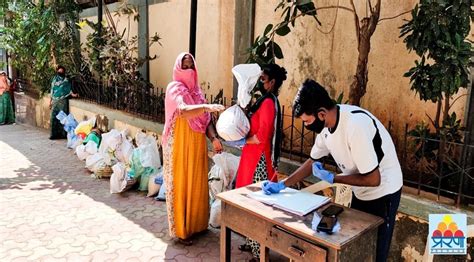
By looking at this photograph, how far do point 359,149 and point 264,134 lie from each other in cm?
120

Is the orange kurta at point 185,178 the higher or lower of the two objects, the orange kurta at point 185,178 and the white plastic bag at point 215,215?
the higher

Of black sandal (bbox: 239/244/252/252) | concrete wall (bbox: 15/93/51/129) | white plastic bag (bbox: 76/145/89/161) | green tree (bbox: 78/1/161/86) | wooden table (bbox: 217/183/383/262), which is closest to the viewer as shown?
wooden table (bbox: 217/183/383/262)

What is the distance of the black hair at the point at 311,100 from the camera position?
2.03m

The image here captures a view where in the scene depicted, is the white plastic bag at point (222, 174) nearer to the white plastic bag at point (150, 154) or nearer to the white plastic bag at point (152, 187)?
the white plastic bag at point (152, 187)

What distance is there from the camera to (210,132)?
3648mm

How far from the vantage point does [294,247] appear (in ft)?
6.53

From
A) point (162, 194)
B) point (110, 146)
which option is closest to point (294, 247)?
point (162, 194)

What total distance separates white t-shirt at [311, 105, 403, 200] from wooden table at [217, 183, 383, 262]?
8.4 inches

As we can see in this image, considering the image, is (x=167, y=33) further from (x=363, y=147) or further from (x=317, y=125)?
(x=363, y=147)

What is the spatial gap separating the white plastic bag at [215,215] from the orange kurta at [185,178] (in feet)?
0.66

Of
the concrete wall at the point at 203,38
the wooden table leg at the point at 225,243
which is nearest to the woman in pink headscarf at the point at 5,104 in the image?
the concrete wall at the point at 203,38

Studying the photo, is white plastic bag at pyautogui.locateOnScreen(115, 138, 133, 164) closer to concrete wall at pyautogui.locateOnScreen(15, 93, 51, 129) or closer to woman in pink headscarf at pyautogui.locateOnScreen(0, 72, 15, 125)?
concrete wall at pyautogui.locateOnScreen(15, 93, 51, 129)

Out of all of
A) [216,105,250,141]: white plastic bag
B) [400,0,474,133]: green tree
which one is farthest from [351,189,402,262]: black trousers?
[216,105,250,141]: white plastic bag

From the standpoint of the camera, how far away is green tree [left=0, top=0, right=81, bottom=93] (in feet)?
27.2
